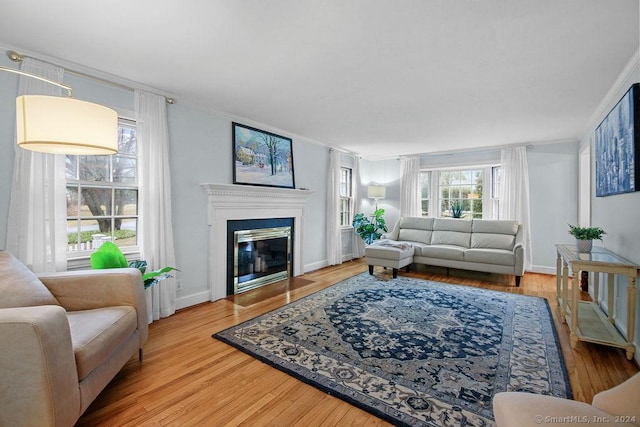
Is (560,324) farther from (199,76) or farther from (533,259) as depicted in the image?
(199,76)

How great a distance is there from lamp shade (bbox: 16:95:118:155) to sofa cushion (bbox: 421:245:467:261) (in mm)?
4653

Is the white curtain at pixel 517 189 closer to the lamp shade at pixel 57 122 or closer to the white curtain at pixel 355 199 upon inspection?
the white curtain at pixel 355 199

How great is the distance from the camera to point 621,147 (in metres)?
2.45

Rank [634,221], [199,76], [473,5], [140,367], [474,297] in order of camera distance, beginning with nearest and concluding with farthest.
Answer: [473,5] < [140,367] < [634,221] < [199,76] < [474,297]

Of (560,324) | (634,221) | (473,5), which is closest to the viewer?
(473,5)

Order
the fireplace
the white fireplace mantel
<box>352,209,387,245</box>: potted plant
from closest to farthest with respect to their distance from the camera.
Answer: the white fireplace mantel
the fireplace
<box>352,209,387,245</box>: potted plant

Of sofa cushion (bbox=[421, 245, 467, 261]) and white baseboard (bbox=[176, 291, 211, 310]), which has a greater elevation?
sofa cushion (bbox=[421, 245, 467, 261])

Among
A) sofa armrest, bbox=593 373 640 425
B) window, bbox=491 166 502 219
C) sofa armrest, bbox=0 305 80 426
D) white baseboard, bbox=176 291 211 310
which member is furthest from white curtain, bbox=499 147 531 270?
sofa armrest, bbox=0 305 80 426

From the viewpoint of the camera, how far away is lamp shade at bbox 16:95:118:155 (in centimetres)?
140

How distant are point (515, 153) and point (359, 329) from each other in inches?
176

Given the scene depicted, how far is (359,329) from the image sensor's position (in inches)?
109

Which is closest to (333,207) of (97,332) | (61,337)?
(97,332)

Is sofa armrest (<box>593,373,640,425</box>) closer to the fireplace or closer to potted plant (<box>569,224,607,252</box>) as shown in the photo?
potted plant (<box>569,224,607,252</box>)

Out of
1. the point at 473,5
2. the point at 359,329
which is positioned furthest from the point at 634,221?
the point at 359,329
